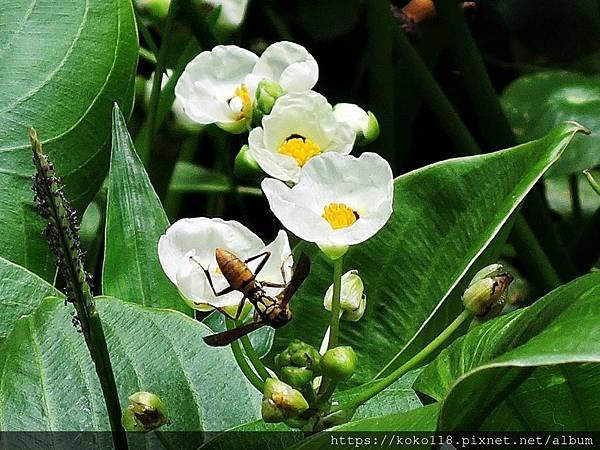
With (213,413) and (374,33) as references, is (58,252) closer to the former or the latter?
(213,413)

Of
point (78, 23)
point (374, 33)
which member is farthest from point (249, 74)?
point (374, 33)

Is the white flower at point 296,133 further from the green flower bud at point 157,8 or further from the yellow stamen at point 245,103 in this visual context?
the green flower bud at point 157,8

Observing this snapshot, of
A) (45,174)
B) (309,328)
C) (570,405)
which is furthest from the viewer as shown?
(309,328)

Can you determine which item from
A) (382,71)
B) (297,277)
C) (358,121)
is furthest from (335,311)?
(382,71)

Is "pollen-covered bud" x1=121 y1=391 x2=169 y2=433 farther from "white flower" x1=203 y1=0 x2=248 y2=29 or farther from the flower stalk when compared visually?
"white flower" x1=203 y1=0 x2=248 y2=29

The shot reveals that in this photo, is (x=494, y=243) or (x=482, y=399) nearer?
(x=482, y=399)
